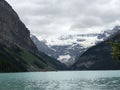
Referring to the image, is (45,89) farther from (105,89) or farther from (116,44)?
(116,44)

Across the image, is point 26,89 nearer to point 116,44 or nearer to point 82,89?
point 82,89

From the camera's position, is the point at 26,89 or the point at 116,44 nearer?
the point at 116,44

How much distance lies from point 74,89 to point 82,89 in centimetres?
241

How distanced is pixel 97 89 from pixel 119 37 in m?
63.7

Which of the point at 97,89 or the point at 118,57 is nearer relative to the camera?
the point at 118,57

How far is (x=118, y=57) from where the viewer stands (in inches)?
1141

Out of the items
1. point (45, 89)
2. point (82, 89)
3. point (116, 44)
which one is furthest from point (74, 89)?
point (116, 44)

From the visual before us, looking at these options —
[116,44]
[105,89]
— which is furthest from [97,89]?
[116,44]

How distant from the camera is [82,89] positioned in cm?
9069

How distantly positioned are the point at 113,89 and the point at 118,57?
204ft

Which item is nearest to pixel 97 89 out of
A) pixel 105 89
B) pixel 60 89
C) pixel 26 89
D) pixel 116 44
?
pixel 105 89

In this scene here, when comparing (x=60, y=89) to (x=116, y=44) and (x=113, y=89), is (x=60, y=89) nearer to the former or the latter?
(x=113, y=89)

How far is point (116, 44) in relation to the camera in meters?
29.4

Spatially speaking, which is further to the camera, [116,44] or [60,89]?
[60,89]
